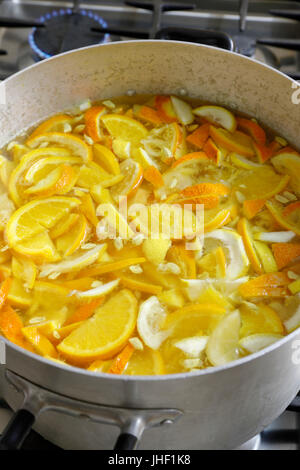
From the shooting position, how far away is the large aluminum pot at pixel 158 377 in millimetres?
928

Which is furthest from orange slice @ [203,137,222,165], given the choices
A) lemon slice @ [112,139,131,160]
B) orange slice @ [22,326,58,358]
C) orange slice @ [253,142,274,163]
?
orange slice @ [22,326,58,358]

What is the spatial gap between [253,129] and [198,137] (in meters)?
0.16

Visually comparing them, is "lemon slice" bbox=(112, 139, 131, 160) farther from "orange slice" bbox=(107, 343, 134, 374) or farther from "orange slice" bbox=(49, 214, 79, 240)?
"orange slice" bbox=(107, 343, 134, 374)

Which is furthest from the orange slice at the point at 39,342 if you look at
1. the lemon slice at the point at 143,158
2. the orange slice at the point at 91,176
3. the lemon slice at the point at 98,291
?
the lemon slice at the point at 143,158

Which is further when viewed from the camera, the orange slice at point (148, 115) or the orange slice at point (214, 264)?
the orange slice at point (148, 115)

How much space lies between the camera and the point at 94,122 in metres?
1.58

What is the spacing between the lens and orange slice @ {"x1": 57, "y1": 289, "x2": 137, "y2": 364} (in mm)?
1138

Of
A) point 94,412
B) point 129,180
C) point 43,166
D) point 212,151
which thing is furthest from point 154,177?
point 94,412

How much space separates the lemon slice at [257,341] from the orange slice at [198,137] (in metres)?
0.60

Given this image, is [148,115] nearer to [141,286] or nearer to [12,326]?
[141,286]

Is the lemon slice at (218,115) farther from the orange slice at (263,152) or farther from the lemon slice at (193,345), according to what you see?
the lemon slice at (193,345)

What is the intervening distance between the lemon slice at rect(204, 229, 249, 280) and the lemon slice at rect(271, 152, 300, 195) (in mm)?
258

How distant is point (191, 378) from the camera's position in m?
0.90

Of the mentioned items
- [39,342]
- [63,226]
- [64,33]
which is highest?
[64,33]
